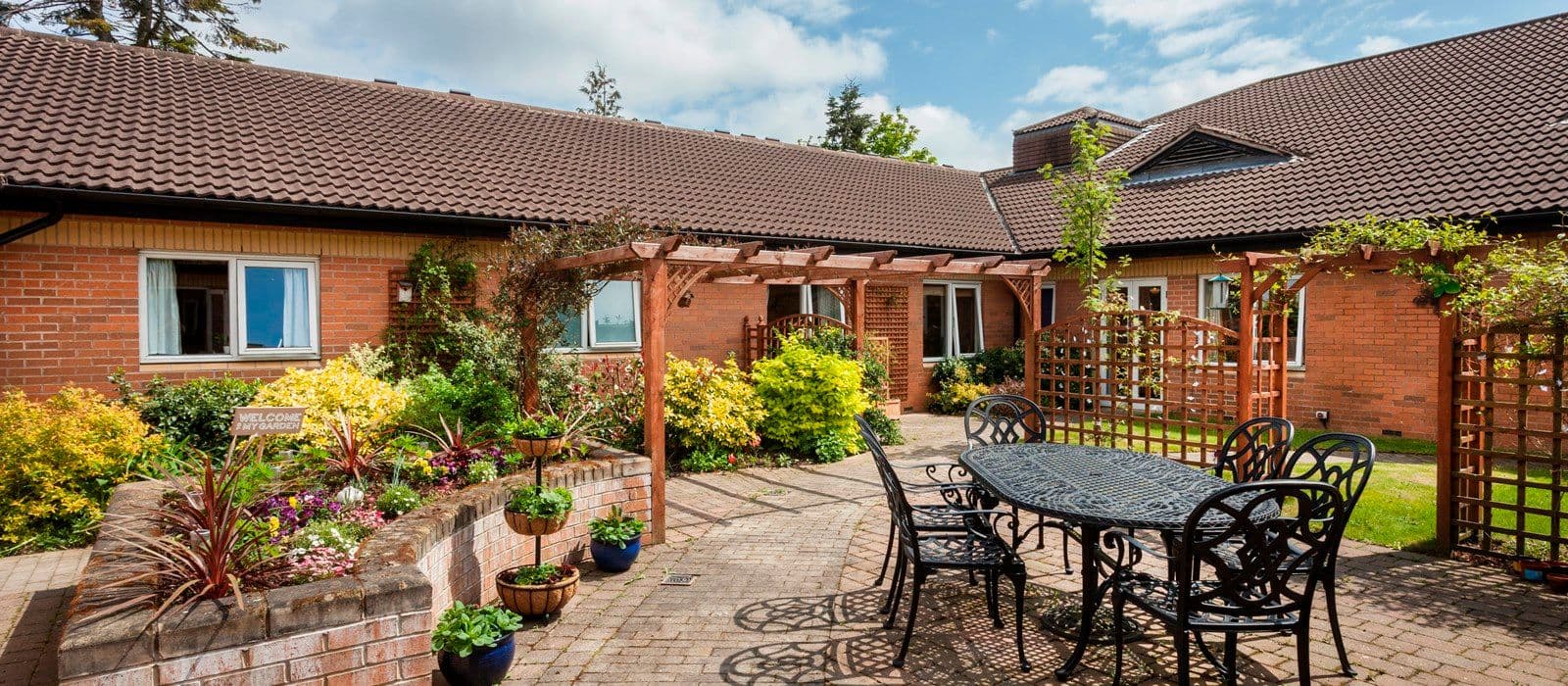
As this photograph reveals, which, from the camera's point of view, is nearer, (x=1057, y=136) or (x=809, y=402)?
(x=809, y=402)

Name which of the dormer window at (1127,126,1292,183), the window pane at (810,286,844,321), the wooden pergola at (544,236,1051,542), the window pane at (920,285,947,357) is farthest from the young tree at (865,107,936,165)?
the wooden pergola at (544,236,1051,542)

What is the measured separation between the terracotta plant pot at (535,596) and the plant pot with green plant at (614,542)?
718 mm

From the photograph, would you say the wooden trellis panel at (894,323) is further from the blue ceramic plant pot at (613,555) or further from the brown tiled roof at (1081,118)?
the blue ceramic plant pot at (613,555)

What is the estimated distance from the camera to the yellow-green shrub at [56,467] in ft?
→ 19.5

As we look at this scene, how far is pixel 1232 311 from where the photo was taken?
371 inches

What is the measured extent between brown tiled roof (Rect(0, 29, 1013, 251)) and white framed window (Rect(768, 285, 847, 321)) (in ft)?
3.78

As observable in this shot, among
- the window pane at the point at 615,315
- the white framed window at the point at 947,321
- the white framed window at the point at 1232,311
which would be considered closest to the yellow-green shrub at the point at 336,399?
the window pane at the point at 615,315

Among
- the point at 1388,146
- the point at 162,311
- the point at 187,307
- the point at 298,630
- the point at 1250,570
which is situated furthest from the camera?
the point at 1388,146

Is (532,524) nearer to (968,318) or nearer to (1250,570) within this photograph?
(1250,570)

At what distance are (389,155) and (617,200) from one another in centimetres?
301

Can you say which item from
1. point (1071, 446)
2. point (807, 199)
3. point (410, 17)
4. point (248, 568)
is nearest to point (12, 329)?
point (410, 17)

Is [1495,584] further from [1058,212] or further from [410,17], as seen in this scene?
[410,17]

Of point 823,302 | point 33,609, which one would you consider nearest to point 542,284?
point 33,609

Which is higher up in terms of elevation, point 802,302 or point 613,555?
point 802,302
